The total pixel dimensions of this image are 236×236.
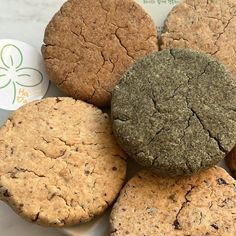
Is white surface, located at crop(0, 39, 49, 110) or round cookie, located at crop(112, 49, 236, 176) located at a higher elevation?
round cookie, located at crop(112, 49, 236, 176)

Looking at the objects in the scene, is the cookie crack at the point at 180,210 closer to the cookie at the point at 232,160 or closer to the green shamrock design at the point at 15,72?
the cookie at the point at 232,160

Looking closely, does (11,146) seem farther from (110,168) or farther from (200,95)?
(200,95)

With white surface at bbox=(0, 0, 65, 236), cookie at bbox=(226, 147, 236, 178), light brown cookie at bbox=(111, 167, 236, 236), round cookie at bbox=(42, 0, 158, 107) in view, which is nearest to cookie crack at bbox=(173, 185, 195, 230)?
light brown cookie at bbox=(111, 167, 236, 236)

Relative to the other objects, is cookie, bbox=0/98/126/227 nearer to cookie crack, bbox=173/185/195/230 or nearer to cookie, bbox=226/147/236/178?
cookie crack, bbox=173/185/195/230

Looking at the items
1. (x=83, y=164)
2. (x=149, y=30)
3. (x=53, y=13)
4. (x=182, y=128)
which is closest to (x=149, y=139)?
(x=182, y=128)

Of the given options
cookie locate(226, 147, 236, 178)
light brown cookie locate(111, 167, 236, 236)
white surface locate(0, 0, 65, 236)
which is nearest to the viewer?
light brown cookie locate(111, 167, 236, 236)

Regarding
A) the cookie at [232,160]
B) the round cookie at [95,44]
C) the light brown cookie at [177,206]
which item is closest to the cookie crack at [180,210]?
the light brown cookie at [177,206]
